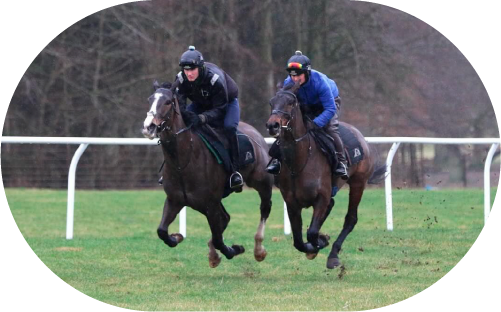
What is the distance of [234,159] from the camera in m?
8.41

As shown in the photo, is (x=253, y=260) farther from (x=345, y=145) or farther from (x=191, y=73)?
(x=191, y=73)

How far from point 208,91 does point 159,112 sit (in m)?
1.08

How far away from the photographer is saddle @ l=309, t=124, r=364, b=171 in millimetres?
8352

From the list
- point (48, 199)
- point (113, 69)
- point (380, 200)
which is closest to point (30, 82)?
point (113, 69)

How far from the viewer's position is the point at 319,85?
826 centimetres

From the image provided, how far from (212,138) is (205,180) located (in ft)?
1.44

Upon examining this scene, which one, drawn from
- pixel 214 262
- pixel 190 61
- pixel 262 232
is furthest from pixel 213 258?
pixel 190 61

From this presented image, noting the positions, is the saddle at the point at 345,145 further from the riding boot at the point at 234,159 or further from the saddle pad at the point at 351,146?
the riding boot at the point at 234,159

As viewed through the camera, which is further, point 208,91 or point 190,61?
point 208,91

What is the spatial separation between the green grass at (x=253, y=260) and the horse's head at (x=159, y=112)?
143 cm

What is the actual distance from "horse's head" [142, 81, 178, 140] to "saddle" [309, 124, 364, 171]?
58.7 inches

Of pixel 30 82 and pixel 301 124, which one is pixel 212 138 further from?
pixel 30 82

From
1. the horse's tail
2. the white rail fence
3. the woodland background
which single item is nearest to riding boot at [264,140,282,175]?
the horse's tail

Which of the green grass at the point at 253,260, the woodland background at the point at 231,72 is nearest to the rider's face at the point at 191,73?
the green grass at the point at 253,260
